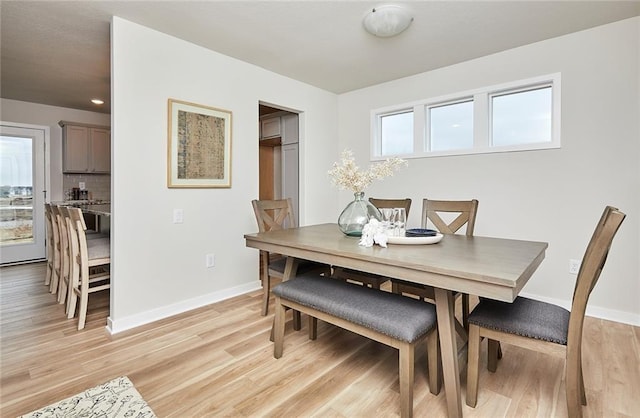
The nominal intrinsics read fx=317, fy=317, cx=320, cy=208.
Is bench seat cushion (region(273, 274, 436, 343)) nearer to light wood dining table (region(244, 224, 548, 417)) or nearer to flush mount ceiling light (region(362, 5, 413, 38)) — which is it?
light wood dining table (region(244, 224, 548, 417))

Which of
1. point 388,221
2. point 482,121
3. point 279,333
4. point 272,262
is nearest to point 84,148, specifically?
point 272,262

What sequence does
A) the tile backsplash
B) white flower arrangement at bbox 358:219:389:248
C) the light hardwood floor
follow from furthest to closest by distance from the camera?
1. the tile backsplash
2. white flower arrangement at bbox 358:219:389:248
3. the light hardwood floor

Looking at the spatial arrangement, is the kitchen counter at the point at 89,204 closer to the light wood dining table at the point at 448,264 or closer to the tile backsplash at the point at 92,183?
the tile backsplash at the point at 92,183

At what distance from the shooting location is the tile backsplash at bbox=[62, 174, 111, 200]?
512cm

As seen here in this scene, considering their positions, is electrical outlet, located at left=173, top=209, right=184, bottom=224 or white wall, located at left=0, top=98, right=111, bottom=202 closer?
electrical outlet, located at left=173, top=209, right=184, bottom=224

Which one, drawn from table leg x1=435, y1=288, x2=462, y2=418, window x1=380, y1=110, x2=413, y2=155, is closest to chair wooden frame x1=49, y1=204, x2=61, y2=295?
table leg x1=435, y1=288, x2=462, y2=418

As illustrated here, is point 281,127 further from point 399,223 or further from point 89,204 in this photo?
point 89,204

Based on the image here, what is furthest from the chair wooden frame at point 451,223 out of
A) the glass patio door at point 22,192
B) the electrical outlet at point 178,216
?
the glass patio door at point 22,192

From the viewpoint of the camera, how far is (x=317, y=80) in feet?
12.8

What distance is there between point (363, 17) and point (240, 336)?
261cm

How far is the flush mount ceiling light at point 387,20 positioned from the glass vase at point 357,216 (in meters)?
1.38

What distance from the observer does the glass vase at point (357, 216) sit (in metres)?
2.13

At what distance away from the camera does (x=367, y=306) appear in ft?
5.36

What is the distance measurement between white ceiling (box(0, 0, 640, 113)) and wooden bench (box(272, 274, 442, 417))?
2008 mm
